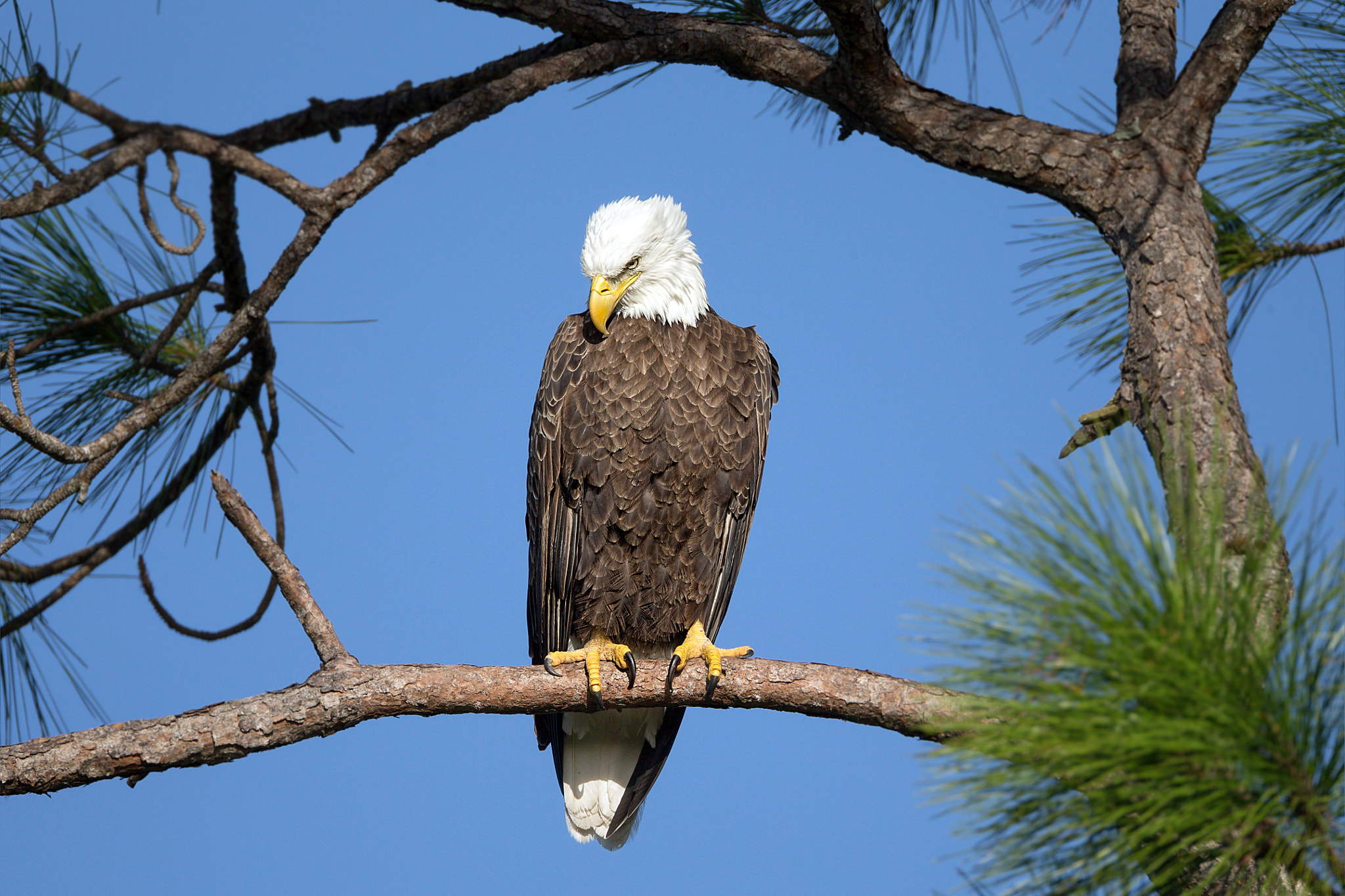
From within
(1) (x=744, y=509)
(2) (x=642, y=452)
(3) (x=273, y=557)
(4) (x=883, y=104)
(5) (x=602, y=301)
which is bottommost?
(3) (x=273, y=557)

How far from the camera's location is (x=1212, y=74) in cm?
249

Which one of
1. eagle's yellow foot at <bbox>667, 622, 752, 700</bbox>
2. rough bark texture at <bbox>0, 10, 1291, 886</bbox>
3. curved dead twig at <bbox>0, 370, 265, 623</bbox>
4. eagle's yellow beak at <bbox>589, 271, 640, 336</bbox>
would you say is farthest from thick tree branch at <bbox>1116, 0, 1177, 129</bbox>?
curved dead twig at <bbox>0, 370, 265, 623</bbox>

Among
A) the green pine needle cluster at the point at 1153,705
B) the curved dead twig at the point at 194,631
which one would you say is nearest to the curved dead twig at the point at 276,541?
the curved dead twig at the point at 194,631

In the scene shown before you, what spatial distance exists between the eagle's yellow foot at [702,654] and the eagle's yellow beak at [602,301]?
2.90 feet

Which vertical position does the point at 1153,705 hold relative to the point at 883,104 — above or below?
below

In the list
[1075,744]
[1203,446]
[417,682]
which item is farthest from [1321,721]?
[417,682]

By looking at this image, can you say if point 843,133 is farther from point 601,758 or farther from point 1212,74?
point 601,758

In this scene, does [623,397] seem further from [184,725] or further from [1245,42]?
[1245,42]

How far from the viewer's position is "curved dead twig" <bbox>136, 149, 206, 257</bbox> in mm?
2805

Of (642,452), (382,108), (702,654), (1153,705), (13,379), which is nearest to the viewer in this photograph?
(1153,705)

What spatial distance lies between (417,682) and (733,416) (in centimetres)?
117

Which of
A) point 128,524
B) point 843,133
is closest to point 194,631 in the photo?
point 128,524

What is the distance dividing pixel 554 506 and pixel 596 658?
57 cm

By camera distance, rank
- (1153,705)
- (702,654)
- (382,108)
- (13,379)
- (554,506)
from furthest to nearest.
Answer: (382,108) < (554,506) < (702,654) < (13,379) < (1153,705)
